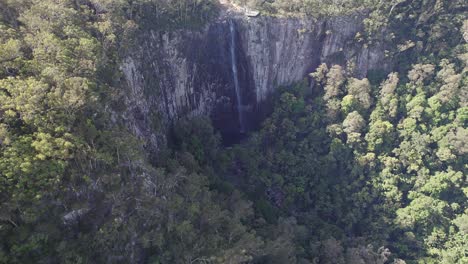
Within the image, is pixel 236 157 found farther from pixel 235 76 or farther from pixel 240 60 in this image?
pixel 240 60

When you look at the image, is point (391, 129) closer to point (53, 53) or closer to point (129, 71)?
point (129, 71)

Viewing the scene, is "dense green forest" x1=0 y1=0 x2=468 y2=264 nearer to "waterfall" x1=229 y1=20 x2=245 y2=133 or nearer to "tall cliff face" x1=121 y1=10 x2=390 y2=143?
"tall cliff face" x1=121 y1=10 x2=390 y2=143

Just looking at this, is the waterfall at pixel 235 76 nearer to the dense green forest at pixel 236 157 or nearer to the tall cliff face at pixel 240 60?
the tall cliff face at pixel 240 60

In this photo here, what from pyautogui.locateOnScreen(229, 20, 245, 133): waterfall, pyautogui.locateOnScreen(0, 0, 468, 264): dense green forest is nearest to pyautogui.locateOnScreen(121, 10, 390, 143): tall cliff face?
pyautogui.locateOnScreen(229, 20, 245, 133): waterfall

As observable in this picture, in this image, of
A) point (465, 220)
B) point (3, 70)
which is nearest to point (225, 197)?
point (3, 70)

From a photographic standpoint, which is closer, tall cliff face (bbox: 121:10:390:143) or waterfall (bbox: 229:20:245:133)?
tall cliff face (bbox: 121:10:390:143)

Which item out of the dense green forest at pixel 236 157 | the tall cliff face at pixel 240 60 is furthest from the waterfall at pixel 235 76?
the dense green forest at pixel 236 157
